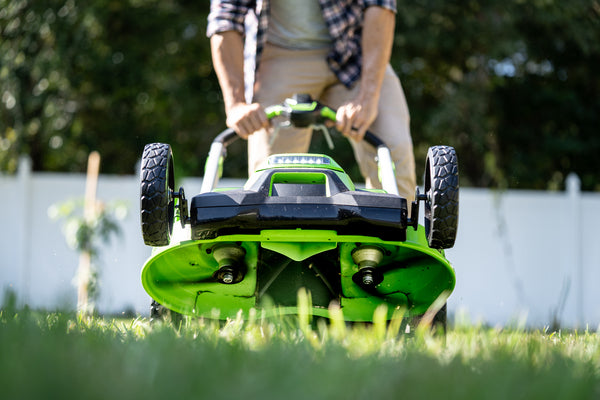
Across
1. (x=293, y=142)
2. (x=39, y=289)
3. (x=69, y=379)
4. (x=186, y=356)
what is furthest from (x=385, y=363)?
(x=39, y=289)

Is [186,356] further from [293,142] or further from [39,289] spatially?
[39,289]

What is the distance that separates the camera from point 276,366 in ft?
3.29

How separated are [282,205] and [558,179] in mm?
10137

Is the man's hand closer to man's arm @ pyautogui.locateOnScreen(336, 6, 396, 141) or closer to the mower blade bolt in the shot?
man's arm @ pyautogui.locateOnScreen(336, 6, 396, 141)

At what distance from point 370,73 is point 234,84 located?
1.72 feet

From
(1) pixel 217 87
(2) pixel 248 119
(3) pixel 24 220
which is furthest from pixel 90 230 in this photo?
(1) pixel 217 87

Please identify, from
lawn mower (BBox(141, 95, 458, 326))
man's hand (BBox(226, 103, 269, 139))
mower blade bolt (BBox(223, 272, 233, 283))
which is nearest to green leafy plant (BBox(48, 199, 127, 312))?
man's hand (BBox(226, 103, 269, 139))

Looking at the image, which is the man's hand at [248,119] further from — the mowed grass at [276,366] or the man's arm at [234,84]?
the mowed grass at [276,366]

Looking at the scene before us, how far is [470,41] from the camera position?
9.77 meters

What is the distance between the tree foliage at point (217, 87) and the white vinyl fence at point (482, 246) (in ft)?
4.15

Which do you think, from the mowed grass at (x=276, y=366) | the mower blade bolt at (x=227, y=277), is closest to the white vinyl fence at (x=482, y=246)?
the mower blade bolt at (x=227, y=277)

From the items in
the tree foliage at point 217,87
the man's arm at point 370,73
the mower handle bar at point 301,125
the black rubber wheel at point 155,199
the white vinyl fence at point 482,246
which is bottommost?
the white vinyl fence at point 482,246

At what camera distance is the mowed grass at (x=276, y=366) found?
2.68 feet

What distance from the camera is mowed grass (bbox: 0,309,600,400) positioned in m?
0.82
